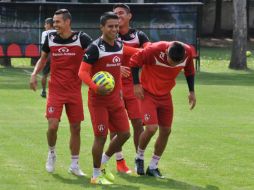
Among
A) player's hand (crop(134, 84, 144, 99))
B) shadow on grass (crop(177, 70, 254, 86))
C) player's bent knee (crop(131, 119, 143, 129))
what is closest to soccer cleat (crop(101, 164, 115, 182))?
player's hand (crop(134, 84, 144, 99))

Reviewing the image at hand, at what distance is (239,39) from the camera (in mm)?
35750

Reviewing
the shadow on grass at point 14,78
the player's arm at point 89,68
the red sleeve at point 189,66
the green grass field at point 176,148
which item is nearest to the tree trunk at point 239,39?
the shadow on grass at point 14,78

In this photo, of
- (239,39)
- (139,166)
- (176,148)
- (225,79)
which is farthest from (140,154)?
Answer: (239,39)

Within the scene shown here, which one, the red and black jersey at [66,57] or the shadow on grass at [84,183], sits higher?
the red and black jersey at [66,57]

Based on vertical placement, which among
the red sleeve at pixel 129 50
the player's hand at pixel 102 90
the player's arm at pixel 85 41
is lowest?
the player's hand at pixel 102 90

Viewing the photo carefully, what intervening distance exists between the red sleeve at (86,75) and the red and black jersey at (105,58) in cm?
6

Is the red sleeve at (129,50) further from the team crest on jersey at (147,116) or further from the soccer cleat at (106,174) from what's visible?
the soccer cleat at (106,174)

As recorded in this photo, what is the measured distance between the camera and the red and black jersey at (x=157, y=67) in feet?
33.5

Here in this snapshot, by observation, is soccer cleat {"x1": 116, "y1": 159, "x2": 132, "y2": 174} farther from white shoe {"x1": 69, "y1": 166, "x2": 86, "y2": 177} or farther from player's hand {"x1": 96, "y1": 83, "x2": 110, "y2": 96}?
player's hand {"x1": 96, "y1": 83, "x2": 110, "y2": 96}

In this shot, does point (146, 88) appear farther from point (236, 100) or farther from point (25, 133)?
point (236, 100)

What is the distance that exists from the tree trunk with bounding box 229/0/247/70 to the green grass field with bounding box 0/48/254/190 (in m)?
11.5

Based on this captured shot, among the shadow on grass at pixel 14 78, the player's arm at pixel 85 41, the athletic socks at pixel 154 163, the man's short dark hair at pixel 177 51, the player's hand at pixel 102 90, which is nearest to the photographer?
the player's hand at pixel 102 90

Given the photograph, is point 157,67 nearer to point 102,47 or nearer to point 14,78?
point 102,47

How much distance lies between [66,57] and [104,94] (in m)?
1.09
